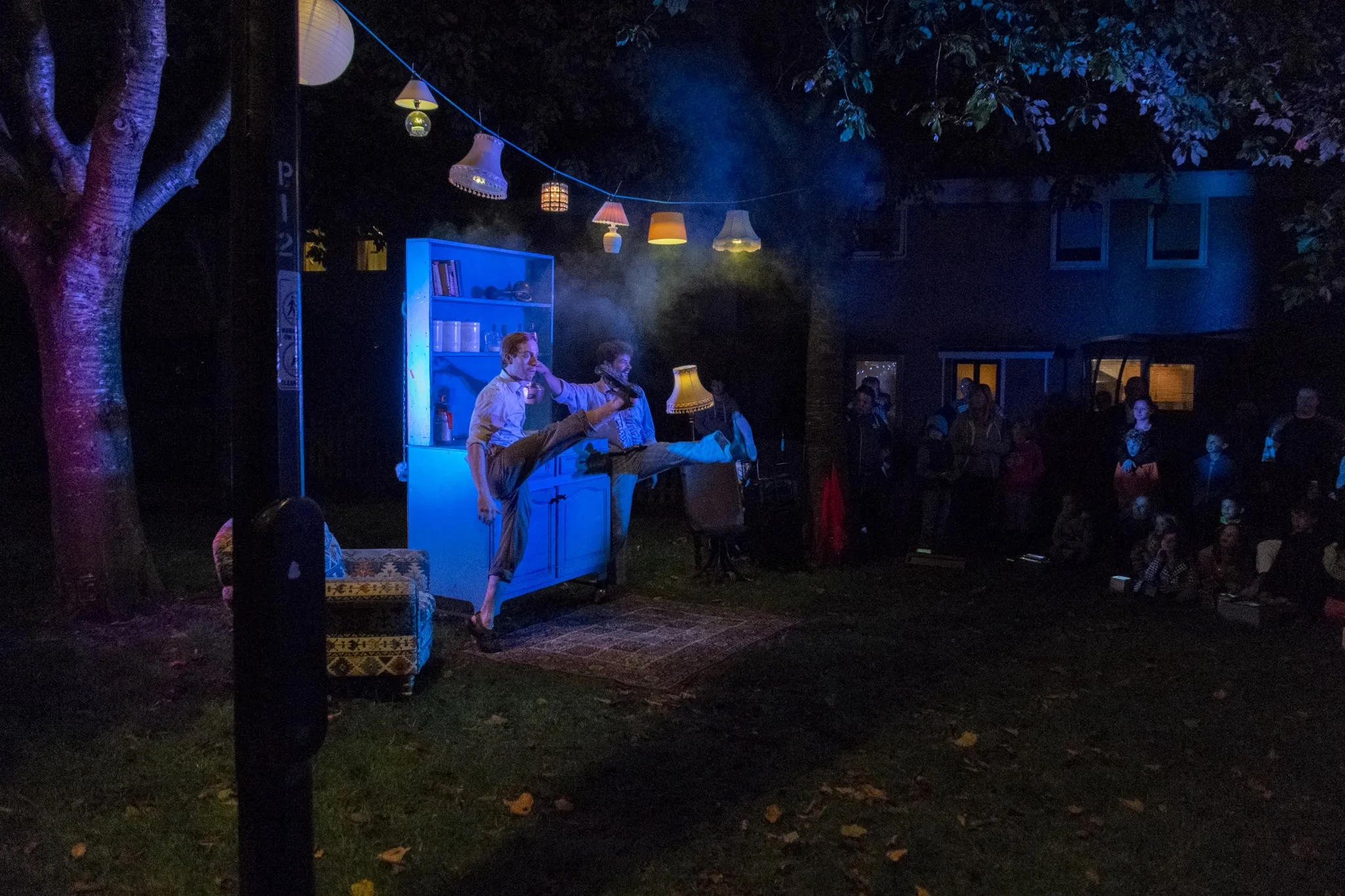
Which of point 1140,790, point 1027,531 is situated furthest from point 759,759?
point 1027,531

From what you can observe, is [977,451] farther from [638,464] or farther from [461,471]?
[461,471]

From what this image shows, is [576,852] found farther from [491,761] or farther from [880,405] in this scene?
[880,405]

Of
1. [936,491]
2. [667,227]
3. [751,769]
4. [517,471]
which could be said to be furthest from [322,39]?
[936,491]

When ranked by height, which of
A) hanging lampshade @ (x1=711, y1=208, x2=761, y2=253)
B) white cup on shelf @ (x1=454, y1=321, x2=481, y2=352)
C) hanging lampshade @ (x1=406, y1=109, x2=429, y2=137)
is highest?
hanging lampshade @ (x1=406, y1=109, x2=429, y2=137)

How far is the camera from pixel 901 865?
447 cm

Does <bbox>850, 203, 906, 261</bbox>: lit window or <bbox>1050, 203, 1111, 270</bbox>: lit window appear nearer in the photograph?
<bbox>1050, 203, 1111, 270</bbox>: lit window

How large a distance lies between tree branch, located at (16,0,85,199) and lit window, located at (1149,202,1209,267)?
16509 mm

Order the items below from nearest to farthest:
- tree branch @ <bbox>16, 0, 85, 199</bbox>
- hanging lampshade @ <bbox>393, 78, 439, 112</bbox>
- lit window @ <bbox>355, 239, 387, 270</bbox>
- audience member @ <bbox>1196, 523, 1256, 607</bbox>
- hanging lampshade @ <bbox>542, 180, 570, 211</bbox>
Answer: tree branch @ <bbox>16, 0, 85, 199</bbox>, hanging lampshade @ <bbox>393, 78, 439, 112</bbox>, audience member @ <bbox>1196, 523, 1256, 607</bbox>, hanging lampshade @ <bbox>542, 180, 570, 211</bbox>, lit window @ <bbox>355, 239, 387, 270</bbox>

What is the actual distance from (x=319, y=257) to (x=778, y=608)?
1318 centimetres

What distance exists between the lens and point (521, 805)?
4977 mm

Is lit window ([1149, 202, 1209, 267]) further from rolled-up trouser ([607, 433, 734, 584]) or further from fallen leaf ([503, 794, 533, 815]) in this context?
fallen leaf ([503, 794, 533, 815])

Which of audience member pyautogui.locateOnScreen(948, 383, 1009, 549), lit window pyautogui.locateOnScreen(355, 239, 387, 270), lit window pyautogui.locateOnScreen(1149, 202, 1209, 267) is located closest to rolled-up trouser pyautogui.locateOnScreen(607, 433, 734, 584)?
audience member pyautogui.locateOnScreen(948, 383, 1009, 549)

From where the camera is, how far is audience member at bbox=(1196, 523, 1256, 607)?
30.0 feet

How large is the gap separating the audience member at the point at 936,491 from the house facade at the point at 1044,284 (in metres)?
7.17
